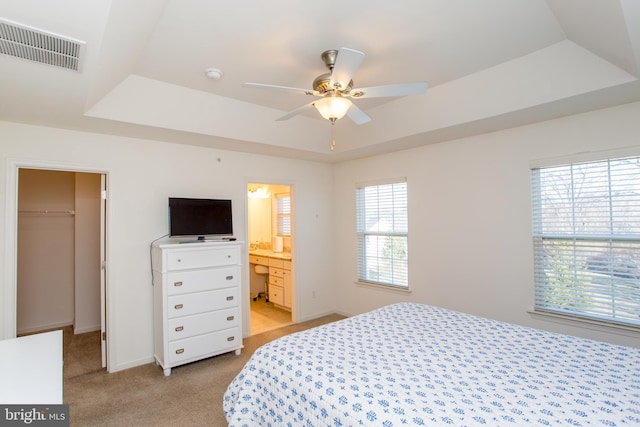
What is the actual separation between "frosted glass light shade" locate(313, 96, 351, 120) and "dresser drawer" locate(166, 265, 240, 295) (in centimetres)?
204

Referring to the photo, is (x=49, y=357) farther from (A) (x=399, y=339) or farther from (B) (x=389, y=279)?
(B) (x=389, y=279)

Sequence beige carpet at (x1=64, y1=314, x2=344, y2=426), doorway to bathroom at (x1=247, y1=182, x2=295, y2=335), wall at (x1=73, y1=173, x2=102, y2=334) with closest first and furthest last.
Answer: beige carpet at (x1=64, y1=314, x2=344, y2=426) → wall at (x1=73, y1=173, x2=102, y2=334) → doorway to bathroom at (x1=247, y1=182, x2=295, y2=335)

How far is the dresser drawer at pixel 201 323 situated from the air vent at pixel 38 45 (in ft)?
7.59

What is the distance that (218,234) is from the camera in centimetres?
366

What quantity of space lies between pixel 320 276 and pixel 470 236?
7.35 ft

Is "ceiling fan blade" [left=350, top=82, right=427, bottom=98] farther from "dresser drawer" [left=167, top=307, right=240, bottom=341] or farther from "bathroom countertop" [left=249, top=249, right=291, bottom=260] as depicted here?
"bathroom countertop" [left=249, top=249, right=291, bottom=260]

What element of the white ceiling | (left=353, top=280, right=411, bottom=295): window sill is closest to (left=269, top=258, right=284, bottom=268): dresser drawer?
(left=353, top=280, right=411, bottom=295): window sill

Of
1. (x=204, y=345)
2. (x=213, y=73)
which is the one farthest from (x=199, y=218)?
(x=213, y=73)

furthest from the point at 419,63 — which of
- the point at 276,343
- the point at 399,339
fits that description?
the point at 276,343

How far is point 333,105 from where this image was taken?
2279 mm

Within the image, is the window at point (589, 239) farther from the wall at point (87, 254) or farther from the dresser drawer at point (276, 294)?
the wall at point (87, 254)

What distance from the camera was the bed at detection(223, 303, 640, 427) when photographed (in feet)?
4.47

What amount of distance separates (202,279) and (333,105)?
219 cm

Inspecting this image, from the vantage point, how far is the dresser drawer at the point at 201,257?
3149 mm
